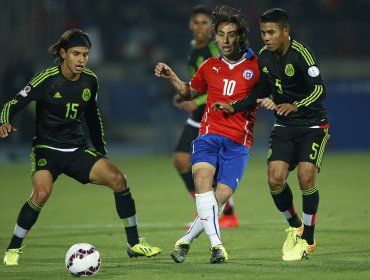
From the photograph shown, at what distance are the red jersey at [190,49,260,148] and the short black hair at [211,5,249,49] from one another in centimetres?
21

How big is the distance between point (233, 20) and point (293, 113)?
1033 millimetres

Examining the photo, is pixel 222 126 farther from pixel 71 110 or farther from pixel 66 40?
pixel 66 40

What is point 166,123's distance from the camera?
Result: 74.7 ft

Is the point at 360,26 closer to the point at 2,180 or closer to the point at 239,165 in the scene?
the point at 2,180

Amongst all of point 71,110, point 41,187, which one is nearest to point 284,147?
point 71,110

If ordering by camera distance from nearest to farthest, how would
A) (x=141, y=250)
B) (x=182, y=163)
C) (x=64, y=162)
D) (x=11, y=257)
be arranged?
(x=11, y=257)
(x=64, y=162)
(x=141, y=250)
(x=182, y=163)

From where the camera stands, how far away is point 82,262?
24.8ft

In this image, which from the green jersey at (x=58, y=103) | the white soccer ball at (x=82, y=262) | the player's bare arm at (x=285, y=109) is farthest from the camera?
the green jersey at (x=58, y=103)

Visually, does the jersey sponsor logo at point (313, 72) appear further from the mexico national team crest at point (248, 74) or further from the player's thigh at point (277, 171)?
the player's thigh at point (277, 171)

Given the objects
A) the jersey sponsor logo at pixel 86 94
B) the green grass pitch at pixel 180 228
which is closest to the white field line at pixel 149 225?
the green grass pitch at pixel 180 228

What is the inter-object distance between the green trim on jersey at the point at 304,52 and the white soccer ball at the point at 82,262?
2.57 metres

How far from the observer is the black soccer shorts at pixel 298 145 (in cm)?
855

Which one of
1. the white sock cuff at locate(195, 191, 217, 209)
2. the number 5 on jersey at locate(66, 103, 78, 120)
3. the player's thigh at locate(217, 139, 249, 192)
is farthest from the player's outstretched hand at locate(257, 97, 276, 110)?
the number 5 on jersey at locate(66, 103, 78, 120)

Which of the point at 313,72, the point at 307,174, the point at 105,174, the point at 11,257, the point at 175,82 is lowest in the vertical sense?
the point at 11,257
